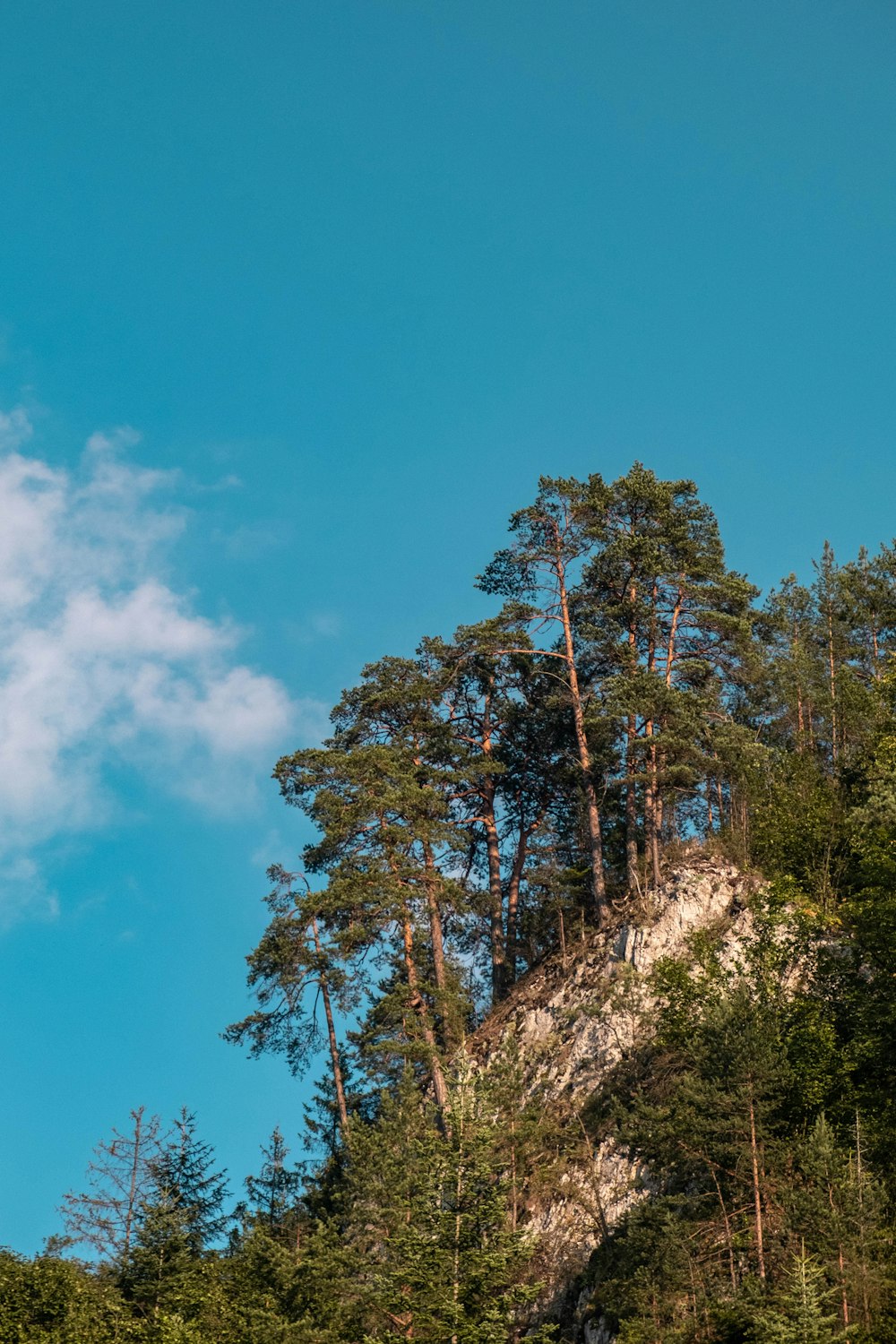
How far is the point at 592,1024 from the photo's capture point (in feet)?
112

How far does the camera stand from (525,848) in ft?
142

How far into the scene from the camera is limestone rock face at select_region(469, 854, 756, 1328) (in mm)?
29359

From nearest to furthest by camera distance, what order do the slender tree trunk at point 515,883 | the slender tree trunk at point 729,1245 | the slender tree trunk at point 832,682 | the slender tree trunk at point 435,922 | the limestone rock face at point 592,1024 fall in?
the slender tree trunk at point 729,1245, the limestone rock face at point 592,1024, the slender tree trunk at point 435,922, the slender tree trunk at point 832,682, the slender tree trunk at point 515,883

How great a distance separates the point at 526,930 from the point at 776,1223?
19.2m

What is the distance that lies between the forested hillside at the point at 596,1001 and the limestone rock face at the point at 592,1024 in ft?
0.61

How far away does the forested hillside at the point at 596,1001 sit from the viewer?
77.8 feet

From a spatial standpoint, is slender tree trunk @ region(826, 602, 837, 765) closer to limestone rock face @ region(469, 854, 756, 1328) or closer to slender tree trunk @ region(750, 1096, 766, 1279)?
limestone rock face @ region(469, 854, 756, 1328)

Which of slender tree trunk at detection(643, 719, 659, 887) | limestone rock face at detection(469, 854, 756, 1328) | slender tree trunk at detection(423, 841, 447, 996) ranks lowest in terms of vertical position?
limestone rock face at detection(469, 854, 756, 1328)

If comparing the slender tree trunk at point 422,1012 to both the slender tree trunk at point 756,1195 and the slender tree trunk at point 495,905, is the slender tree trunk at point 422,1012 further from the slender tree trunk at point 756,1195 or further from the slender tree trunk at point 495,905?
the slender tree trunk at point 756,1195

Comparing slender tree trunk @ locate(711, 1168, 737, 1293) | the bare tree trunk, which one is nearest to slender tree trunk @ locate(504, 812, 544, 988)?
the bare tree trunk

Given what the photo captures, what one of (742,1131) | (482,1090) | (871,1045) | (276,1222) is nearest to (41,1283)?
(276,1222)

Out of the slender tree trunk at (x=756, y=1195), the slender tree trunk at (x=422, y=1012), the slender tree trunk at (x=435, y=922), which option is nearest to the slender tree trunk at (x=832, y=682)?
the slender tree trunk at (x=435, y=922)

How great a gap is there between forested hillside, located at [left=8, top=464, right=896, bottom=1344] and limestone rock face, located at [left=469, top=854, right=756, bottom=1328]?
186 millimetres

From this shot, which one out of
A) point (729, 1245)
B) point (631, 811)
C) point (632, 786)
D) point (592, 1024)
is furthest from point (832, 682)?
point (729, 1245)
